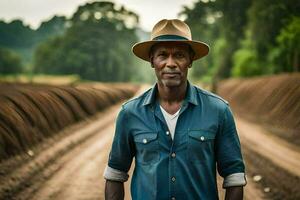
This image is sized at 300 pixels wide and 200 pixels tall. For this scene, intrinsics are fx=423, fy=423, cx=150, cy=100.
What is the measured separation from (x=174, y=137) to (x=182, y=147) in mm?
82

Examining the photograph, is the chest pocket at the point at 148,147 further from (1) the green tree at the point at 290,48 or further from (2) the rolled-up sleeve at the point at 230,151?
(1) the green tree at the point at 290,48

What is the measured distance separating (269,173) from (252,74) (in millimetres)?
32342

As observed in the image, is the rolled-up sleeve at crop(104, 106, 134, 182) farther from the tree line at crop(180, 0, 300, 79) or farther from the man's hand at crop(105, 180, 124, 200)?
the tree line at crop(180, 0, 300, 79)

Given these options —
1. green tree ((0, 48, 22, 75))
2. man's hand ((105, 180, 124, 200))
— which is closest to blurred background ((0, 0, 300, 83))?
green tree ((0, 48, 22, 75))

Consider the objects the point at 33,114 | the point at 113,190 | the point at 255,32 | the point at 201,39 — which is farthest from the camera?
the point at 201,39

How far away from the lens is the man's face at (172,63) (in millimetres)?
2895

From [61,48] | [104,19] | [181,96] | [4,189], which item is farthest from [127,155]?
[104,19]

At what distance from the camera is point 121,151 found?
2.88 metres

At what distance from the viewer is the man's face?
2895 millimetres

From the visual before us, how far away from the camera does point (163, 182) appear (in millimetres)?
2664

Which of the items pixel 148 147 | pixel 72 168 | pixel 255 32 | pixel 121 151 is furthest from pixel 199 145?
pixel 255 32

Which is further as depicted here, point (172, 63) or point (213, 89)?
point (213, 89)

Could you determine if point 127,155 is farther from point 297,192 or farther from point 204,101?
point 297,192

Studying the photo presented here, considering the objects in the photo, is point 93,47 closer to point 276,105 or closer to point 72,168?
point 276,105
